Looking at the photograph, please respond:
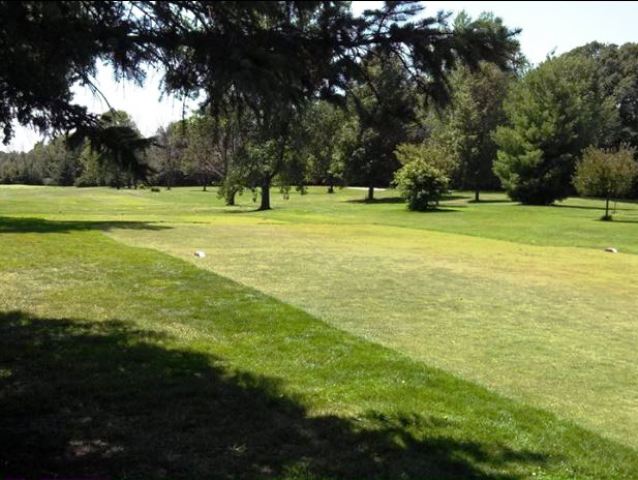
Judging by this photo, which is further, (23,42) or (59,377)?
(59,377)

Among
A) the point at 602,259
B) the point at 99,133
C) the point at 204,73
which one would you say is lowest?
the point at 602,259

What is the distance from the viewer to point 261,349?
812cm

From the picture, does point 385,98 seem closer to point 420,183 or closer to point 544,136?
point 420,183

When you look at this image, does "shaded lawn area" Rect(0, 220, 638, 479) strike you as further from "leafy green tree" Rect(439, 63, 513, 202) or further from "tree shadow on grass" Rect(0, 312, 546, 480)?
"leafy green tree" Rect(439, 63, 513, 202)

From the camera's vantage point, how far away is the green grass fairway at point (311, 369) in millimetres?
4977

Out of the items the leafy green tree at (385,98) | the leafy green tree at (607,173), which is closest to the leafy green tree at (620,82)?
the leafy green tree at (607,173)

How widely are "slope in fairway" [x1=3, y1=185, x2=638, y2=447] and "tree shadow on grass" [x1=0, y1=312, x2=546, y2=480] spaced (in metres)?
1.74

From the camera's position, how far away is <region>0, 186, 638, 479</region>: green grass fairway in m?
4.98

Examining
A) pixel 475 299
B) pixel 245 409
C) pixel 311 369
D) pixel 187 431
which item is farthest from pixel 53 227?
pixel 187 431

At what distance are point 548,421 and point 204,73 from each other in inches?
160

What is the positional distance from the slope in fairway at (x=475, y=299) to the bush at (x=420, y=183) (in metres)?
23.0

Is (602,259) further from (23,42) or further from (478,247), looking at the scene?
(23,42)

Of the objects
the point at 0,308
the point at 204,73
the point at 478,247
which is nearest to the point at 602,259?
the point at 478,247

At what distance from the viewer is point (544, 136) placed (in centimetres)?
5444
